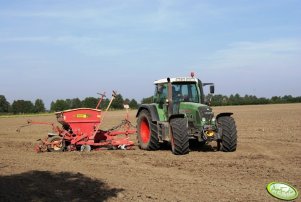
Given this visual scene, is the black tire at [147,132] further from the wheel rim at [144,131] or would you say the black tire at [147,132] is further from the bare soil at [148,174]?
the bare soil at [148,174]

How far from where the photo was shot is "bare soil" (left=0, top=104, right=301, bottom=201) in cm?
675

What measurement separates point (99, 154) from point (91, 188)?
4831 mm

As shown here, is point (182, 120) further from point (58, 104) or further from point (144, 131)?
point (58, 104)

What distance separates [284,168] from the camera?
901 centimetres

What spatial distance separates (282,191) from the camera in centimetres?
687

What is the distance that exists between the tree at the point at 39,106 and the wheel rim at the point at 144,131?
59110mm

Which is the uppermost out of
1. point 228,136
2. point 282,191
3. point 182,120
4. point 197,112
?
point 197,112

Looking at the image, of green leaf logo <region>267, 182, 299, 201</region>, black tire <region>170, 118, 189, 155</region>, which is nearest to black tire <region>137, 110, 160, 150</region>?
black tire <region>170, 118, 189, 155</region>

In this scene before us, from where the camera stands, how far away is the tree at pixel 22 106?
231ft

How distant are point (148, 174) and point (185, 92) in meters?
4.60

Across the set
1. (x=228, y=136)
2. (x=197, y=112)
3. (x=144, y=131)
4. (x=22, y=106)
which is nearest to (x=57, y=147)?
(x=144, y=131)

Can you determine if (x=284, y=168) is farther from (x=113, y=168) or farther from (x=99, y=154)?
(x=99, y=154)

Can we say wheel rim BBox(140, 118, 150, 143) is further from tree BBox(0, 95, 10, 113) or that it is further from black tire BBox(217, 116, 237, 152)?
tree BBox(0, 95, 10, 113)

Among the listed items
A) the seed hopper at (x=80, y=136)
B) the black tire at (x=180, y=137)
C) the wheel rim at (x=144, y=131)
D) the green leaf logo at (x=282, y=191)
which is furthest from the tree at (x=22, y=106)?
the green leaf logo at (x=282, y=191)
